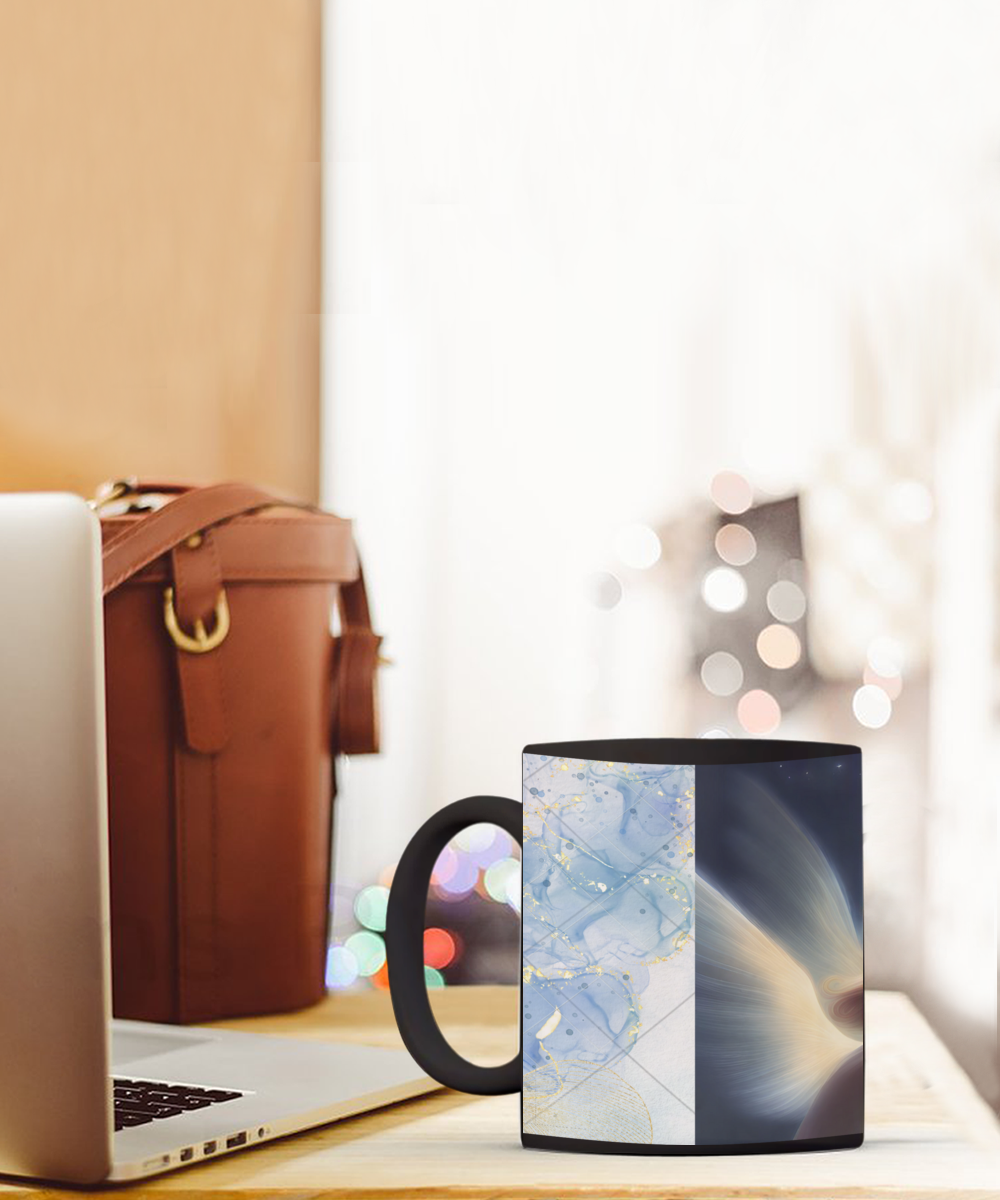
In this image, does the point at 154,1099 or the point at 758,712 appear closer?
the point at 154,1099

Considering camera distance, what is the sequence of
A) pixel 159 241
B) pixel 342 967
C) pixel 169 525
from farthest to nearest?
pixel 342 967, pixel 159 241, pixel 169 525

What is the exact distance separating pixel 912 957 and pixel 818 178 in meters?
0.63

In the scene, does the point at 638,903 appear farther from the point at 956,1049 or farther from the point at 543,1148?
the point at 956,1049

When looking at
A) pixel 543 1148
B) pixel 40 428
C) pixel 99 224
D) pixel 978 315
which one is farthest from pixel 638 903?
pixel 978 315

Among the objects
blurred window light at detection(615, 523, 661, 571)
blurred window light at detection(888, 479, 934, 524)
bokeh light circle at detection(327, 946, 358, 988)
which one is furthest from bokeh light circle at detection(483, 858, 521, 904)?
blurred window light at detection(888, 479, 934, 524)

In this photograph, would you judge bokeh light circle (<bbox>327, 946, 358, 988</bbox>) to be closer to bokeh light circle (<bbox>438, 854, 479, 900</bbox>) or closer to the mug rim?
bokeh light circle (<bbox>438, 854, 479, 900</bbox>)

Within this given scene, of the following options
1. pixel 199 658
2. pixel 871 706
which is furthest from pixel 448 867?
pixel 199 658

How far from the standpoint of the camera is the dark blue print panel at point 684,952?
0.51 meters

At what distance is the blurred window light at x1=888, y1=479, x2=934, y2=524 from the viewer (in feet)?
3.92

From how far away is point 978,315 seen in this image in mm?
1189

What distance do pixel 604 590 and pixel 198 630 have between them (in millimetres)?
480

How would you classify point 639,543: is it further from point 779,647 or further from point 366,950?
point 366,950

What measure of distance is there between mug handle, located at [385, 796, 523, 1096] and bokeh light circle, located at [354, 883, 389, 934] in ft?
2.17

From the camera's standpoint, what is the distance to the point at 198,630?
0.81m
